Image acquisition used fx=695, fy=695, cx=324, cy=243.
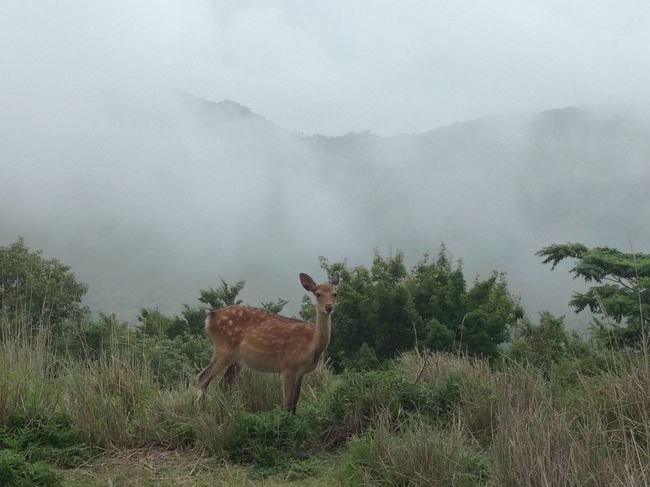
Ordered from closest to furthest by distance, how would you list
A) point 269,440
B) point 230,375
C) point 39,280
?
point 269,440 < point 230,375 < point 39,280

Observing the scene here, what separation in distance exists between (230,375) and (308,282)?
1507 millimetres

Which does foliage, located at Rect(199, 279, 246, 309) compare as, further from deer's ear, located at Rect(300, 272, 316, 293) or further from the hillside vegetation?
deer's ear, located at Rect(300, 272, 316, 293)

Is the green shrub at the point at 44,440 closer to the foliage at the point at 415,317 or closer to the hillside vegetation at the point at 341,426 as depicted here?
the hillside vegetation at the point at 341,426

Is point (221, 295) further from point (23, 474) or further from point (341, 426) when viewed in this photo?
point (23, 474)

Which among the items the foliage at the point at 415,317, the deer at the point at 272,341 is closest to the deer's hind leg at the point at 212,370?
the deer at the point at 272,341

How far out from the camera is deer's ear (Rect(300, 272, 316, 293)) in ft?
24.1

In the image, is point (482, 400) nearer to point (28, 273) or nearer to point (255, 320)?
point (255, 320)

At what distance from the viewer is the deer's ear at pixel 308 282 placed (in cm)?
736

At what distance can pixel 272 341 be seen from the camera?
7.50 metres

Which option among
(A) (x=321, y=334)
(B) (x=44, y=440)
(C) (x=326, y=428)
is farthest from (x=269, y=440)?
(B) (x=44, y=440)

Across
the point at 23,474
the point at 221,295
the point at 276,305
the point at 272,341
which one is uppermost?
the point at 272,341

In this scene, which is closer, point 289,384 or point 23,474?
point 23,474

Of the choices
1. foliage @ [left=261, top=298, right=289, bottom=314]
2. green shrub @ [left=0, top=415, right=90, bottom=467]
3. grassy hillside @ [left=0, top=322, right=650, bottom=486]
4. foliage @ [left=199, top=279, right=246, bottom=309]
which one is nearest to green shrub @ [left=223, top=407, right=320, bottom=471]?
grassy hillside @ [left=0, top=322, right=650, bottom=486]

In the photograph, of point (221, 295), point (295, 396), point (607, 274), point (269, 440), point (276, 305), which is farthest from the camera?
point (276, 305)
